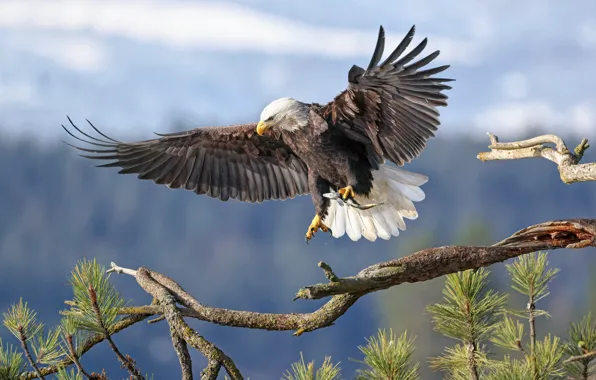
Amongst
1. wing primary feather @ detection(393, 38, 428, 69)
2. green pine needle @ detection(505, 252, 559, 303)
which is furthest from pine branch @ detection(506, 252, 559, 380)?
wing primary feather @ detection(393, 38, 428, 69)

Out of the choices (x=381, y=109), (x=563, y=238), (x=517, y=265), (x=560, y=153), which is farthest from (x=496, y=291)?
(x=381, y=109)

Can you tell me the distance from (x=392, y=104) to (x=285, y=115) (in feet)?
1.30

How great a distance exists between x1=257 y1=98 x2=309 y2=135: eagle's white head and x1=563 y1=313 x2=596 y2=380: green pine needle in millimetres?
1108

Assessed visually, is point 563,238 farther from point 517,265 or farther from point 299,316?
point 299,316

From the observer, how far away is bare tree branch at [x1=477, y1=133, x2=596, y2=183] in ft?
7.17

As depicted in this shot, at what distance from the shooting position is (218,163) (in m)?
2.81

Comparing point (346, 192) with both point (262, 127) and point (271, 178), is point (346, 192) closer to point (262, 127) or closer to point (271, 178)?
point (262, 127)

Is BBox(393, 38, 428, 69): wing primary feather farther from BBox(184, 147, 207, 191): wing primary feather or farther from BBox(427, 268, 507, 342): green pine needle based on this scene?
BBox(184, 147, 207, 191): wing primary feather

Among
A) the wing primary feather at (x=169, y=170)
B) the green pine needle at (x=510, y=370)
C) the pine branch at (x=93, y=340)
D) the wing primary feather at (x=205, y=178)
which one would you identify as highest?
the wing primary feather at (x=169, y=170)

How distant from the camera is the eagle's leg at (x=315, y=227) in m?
2.50

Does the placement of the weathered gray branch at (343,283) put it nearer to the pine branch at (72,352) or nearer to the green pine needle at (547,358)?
the pine branch at (72,352)

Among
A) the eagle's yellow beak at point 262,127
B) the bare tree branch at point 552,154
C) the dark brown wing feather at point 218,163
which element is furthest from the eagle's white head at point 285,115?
the bare tree branch at point 552,154

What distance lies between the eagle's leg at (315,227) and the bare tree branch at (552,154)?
2.26ft

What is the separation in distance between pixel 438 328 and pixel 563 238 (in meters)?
0.48
